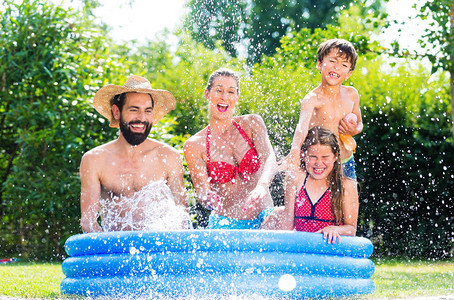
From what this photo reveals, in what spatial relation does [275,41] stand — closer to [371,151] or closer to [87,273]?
[371,151]

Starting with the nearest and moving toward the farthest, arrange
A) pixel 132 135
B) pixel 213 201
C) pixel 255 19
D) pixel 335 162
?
pixel 335 162 → pixel 132 135 → pixel 213 201 → pixel 255 19

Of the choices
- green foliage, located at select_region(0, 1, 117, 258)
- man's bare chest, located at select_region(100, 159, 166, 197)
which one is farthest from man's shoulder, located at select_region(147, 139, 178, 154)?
green foliage, located at select_region(0, 1, 117, 258)

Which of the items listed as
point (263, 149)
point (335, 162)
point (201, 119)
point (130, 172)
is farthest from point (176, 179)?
point (201, 119)

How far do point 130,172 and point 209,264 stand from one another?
141 centimetres

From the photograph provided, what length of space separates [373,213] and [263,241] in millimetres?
6215

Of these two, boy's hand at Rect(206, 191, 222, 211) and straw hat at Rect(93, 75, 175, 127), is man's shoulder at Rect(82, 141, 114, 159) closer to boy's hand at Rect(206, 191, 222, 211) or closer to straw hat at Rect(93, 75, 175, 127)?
straw hat at Rect(93, 75, 175, 127)

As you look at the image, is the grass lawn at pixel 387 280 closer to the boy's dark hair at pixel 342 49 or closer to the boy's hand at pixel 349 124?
the boy's hand at pixel 349 124

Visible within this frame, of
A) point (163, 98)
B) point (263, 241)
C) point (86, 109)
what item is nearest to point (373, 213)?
point (86, 109)

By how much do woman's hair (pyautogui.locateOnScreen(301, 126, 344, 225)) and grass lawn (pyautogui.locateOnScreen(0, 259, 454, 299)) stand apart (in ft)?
2.28

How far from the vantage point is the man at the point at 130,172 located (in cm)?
464

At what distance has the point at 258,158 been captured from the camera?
5.09m

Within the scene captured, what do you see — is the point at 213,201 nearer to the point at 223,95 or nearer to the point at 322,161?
the point at 223,95

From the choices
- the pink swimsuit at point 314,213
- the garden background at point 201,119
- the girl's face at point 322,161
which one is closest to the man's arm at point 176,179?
the pink swimsuit at point 314,213

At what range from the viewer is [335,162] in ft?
15.5
